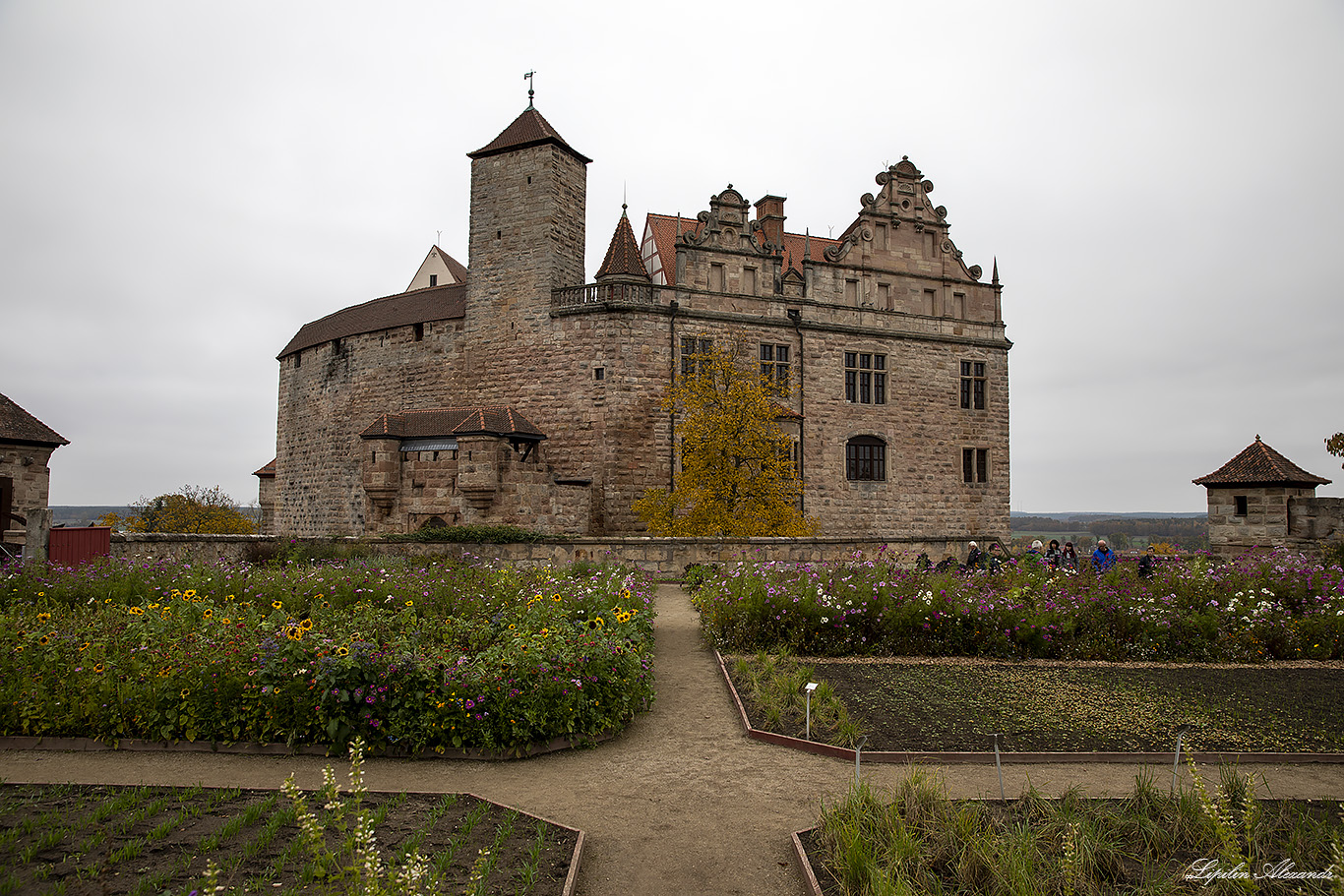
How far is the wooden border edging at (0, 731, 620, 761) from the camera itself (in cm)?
661

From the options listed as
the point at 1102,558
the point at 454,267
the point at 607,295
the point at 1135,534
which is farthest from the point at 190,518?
the point at 1135,534

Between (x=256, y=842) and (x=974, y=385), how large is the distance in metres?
30.3

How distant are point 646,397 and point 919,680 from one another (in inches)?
A: 694

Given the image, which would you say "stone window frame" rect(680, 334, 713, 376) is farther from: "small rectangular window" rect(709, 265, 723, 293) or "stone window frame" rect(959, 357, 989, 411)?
"stone window frame" rect(959, 357, 989, 411)

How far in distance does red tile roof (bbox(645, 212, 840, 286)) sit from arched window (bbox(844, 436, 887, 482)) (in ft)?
22.8

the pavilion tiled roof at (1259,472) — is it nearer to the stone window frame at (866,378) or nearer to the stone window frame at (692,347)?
the stone window frame at (866,378)

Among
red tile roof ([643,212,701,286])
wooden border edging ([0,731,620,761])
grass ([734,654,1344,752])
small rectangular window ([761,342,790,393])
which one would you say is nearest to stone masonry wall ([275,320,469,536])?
red tile roof ([643,212,701,286])

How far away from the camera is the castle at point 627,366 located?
2403cm

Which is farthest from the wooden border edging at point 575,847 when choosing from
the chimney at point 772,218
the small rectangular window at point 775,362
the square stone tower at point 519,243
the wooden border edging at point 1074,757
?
the chimney at point 772,218

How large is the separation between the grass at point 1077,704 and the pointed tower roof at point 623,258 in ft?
61.4

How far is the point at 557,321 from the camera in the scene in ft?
85.1

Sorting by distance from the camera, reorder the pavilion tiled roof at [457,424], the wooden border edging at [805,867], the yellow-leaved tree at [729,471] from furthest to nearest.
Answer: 1. the yellow-leaved tree at [729,471]
2. the pavilion tiled roof at [457,424]
3. the wooden border edging at [805,867]

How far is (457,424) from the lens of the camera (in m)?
23.9

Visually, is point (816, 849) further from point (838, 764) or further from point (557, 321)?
point (557, 321)
